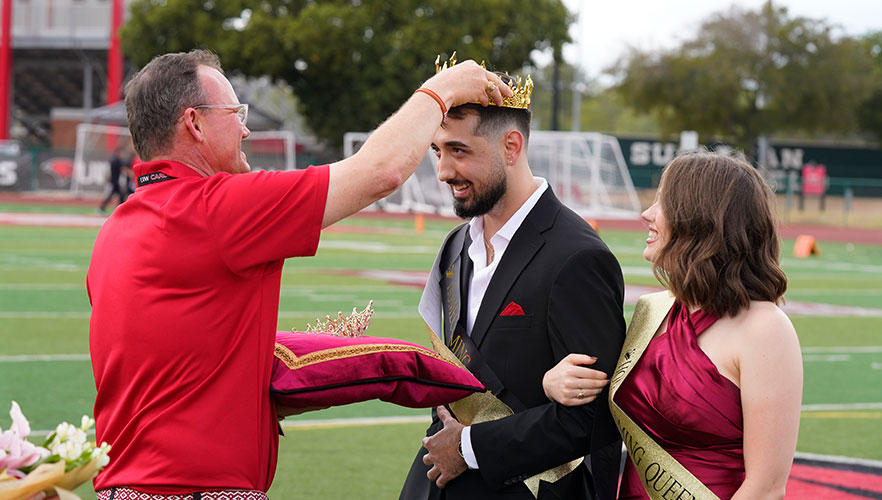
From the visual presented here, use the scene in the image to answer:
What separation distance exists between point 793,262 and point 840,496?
1668 centimetres

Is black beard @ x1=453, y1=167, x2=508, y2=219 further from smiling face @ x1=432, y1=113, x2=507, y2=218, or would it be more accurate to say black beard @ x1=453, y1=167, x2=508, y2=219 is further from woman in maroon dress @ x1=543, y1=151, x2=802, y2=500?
woman in maroon dress @ x1=543, y1=151, x2=802, y2=500

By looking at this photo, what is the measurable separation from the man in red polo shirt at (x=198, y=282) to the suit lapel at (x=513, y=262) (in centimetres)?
61

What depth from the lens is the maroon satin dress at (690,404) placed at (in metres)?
2.81

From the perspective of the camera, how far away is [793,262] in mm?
21609

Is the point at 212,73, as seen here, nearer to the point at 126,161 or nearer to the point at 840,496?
the point at 840,496

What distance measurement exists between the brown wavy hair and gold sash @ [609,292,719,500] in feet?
0.53

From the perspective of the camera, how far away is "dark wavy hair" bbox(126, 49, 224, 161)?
268cm

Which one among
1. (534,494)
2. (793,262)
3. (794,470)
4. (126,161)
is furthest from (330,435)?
(126,161)

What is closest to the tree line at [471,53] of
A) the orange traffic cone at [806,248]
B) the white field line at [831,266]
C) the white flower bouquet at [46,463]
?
the orange traffic cone at [806,248]

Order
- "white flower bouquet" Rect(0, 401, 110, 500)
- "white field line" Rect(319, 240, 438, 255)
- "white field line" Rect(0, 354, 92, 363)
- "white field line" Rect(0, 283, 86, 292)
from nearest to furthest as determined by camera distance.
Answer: "white flower bouquet" Rect(0, 401, 110, 500) → "white field line" Rect(0, 354, 92, 363) → "white field line" Rect(0, 283, 86, 292) → "white field line" Rect(319, 240, 438, 255)

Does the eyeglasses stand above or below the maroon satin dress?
above

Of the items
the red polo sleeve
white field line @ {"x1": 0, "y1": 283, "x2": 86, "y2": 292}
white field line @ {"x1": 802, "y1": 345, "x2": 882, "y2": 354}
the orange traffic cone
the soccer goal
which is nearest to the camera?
the red polo sleeve

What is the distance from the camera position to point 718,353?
9.34 ft

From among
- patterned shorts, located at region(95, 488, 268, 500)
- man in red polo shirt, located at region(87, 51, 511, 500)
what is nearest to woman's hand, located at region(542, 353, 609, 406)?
man in red polo shirt, located at region(87, 51, 511, 500)
